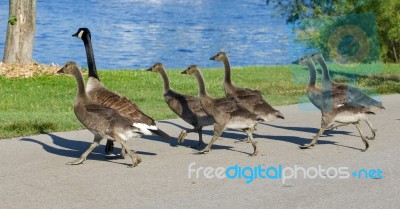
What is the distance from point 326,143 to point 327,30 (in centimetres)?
1483

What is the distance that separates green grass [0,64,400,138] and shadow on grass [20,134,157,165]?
0.72 metres

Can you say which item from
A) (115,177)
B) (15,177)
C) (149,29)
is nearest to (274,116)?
(115,177)

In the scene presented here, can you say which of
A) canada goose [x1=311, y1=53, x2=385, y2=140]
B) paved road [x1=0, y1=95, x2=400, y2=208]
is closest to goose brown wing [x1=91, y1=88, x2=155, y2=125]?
paved road [x1=0, y1=95, x2=400, y2=208]

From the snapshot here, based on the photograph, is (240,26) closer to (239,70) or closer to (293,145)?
(239,70)

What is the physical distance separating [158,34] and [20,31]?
25.4 meters

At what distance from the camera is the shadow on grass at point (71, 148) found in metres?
10.6

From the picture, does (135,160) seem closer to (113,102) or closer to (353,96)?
(113,102)

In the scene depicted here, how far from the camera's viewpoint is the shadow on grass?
10.6m

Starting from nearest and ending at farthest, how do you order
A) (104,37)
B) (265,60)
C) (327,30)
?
1. (327,30)
2. (265,60)
3. (104,37)

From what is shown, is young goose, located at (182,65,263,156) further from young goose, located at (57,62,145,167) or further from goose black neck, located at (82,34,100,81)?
goose black neck, located at (82,34,100,81)

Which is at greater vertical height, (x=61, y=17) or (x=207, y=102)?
(x=207, y=102)

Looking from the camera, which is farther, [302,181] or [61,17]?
[61,17]

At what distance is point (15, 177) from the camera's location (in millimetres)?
9289

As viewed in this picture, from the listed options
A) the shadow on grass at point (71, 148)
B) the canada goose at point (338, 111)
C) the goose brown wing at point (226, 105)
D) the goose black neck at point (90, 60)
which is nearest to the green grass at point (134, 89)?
the shadow on grass at point (71, 148)
